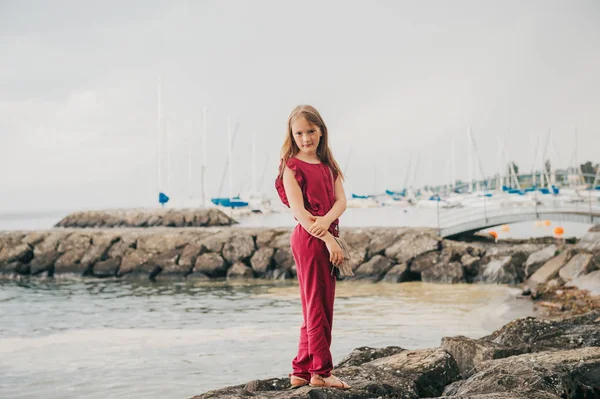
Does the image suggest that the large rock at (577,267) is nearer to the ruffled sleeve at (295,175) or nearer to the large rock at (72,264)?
the ruffled sleeve at (295,175)

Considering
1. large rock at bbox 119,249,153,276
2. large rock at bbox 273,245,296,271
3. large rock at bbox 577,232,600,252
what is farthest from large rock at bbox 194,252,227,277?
large rock at bbox 577,232,600,252

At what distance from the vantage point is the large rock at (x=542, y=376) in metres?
3.82

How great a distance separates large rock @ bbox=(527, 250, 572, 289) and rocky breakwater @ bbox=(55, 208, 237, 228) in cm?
1822

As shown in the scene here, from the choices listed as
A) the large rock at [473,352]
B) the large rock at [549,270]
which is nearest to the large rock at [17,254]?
the large rock at [549,270]

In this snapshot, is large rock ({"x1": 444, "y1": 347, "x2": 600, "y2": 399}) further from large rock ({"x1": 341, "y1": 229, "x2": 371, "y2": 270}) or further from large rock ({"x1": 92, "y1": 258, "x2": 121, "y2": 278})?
large rock ({"x1": 92, "y1": 258, "x2": 121, "y2": 278})

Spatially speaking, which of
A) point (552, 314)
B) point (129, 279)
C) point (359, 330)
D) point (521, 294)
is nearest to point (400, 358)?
point (359, 330)

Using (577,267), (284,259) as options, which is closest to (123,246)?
(284,259)

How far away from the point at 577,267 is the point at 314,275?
10599mm

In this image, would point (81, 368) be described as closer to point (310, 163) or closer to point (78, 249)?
point (310, 163)

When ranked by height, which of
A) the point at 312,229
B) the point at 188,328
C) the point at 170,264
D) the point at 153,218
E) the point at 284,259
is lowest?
the point at 188,328

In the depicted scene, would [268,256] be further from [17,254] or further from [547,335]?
[547,335]

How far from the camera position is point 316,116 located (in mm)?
3986

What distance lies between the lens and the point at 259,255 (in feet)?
59.0

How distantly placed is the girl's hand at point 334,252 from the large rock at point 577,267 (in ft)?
33.4
